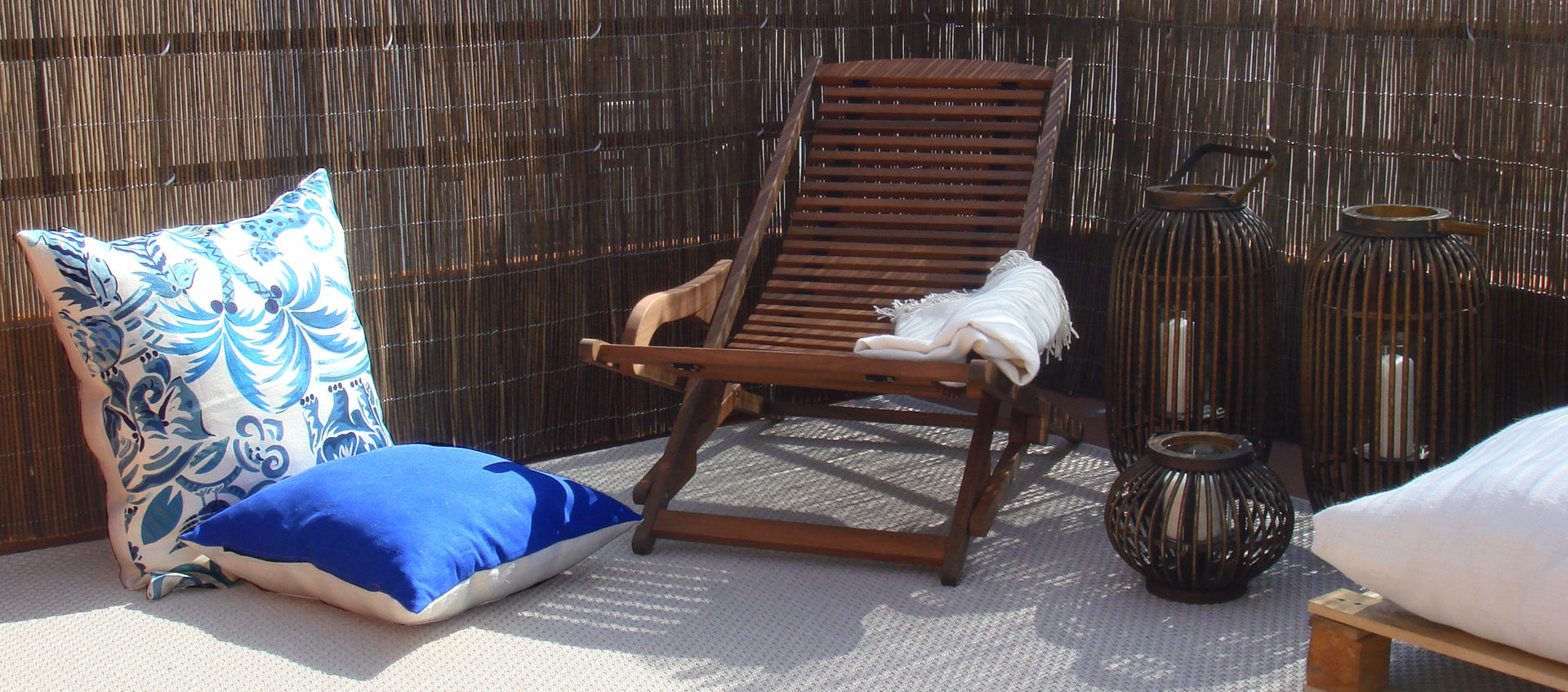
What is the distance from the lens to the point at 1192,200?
3.21 meters

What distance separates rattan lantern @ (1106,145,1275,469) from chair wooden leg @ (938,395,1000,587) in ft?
1.26

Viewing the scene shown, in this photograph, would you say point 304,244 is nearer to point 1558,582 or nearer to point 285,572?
point 285,572

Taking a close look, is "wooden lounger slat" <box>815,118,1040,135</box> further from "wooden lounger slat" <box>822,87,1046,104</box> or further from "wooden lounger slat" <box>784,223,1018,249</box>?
"wooden lounger slat" <box>784,223,1018,249</box>

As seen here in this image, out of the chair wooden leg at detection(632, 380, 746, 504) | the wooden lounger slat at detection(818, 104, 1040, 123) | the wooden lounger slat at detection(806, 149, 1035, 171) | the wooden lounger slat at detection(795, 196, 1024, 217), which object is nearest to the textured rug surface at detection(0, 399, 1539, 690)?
the chair wooden leg at detection(632, 380, 746, 504)

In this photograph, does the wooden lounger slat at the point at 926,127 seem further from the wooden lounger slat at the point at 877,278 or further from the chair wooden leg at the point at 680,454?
the chair wooden leg at the point at 680,454

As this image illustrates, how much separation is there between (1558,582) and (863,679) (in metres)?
1.06

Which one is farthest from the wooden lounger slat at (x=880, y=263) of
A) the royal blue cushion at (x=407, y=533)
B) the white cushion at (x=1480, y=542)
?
the white cushion at (x=1480, y=542)

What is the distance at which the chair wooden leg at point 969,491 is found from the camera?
2.95m

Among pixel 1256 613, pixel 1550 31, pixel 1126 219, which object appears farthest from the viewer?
pixel 1126 219

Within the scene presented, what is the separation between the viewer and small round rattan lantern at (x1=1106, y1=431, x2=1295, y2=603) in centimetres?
271

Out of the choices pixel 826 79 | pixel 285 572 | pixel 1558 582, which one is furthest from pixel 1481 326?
pixel 285 572

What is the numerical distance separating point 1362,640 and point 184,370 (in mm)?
2139

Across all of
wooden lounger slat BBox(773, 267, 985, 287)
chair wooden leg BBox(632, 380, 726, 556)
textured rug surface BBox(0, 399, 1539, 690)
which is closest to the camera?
textured rug surface BBox(0, 399, 1539, 690)

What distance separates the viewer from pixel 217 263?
2.97 metres
